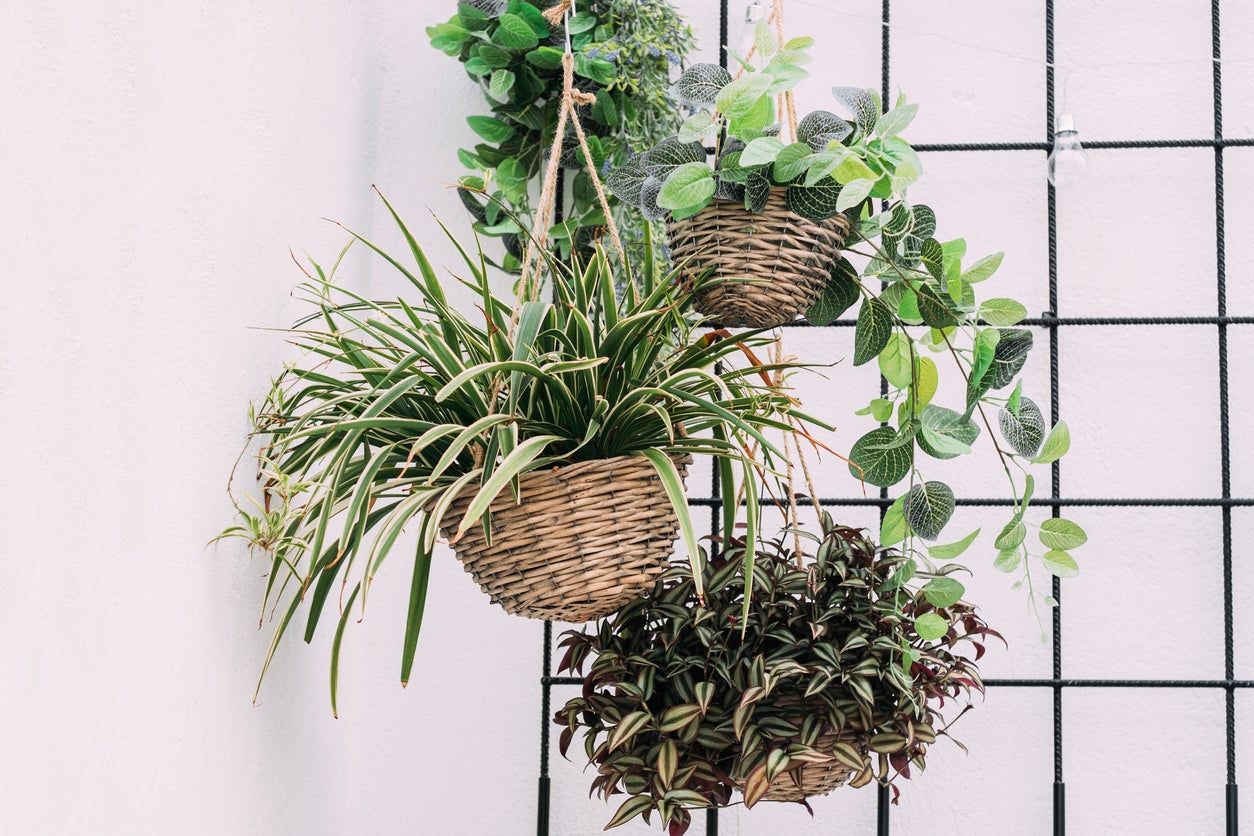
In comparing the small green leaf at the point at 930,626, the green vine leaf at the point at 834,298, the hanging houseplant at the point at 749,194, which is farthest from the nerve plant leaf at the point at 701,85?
the small green leaf at the point at 930,626

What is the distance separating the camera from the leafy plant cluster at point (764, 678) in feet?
3.08

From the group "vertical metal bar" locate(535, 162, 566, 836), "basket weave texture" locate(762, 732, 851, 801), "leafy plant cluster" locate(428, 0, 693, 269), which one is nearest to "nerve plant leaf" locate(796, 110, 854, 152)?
A: "leafy plant cluster" locate(428, 0, 693, 269)

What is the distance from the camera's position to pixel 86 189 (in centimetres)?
70

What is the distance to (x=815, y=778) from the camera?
97cm

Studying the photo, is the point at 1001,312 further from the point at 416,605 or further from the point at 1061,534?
the point at 416,605

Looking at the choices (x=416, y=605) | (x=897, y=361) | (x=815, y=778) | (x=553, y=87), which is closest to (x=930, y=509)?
(x=897, y=361)

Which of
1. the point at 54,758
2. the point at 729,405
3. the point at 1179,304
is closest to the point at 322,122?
the point at 729,405

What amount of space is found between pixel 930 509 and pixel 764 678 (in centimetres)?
23

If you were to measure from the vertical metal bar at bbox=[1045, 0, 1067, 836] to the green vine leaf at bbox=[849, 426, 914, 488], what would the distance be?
407mm

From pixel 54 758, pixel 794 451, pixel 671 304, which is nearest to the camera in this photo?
pixel 54 758

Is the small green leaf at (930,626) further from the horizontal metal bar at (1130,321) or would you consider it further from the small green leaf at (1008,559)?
the horizontal metal bar at (1130,321)

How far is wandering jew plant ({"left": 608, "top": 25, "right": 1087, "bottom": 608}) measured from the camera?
0.94m

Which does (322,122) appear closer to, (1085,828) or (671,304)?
(671,304)

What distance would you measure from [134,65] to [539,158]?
592 mm
